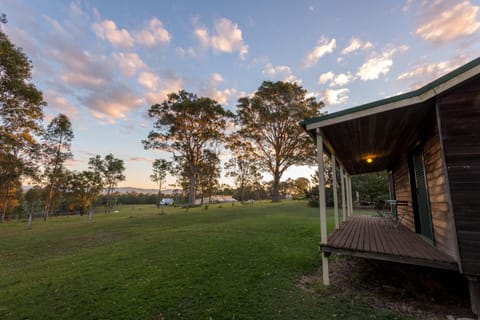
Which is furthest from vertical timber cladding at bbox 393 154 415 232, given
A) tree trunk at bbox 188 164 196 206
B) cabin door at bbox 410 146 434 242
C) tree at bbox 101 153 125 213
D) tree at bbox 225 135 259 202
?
tree at bbox 101 153 125 213

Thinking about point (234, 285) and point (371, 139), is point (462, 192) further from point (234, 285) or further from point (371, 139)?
point (234, 285)

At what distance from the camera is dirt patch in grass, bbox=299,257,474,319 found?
8.52 feet

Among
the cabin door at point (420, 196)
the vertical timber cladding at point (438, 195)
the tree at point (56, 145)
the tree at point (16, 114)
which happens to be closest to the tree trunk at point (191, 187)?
the tree at point (56, 145)

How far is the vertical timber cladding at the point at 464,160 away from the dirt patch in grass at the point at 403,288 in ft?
2.52

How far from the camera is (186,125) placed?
2142 centimetres

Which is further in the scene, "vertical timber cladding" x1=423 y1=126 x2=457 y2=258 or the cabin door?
the cabin door

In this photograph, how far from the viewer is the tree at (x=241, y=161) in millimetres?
24486

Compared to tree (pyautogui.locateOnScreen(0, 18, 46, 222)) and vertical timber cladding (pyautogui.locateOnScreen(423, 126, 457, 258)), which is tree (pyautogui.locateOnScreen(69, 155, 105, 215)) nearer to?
tree (pyautogui.locateOnScreen(0, 18, 46, 222))

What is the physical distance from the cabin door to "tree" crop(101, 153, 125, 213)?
32492 mm

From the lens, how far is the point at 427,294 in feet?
9.89

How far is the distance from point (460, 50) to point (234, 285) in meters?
9.35

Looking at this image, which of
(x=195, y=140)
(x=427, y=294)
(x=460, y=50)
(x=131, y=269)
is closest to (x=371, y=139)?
(x=427, y=294)

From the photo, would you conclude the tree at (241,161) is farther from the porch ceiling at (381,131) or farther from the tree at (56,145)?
the porch ceiling at (381,131)

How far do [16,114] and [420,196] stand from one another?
22146 millimetres
